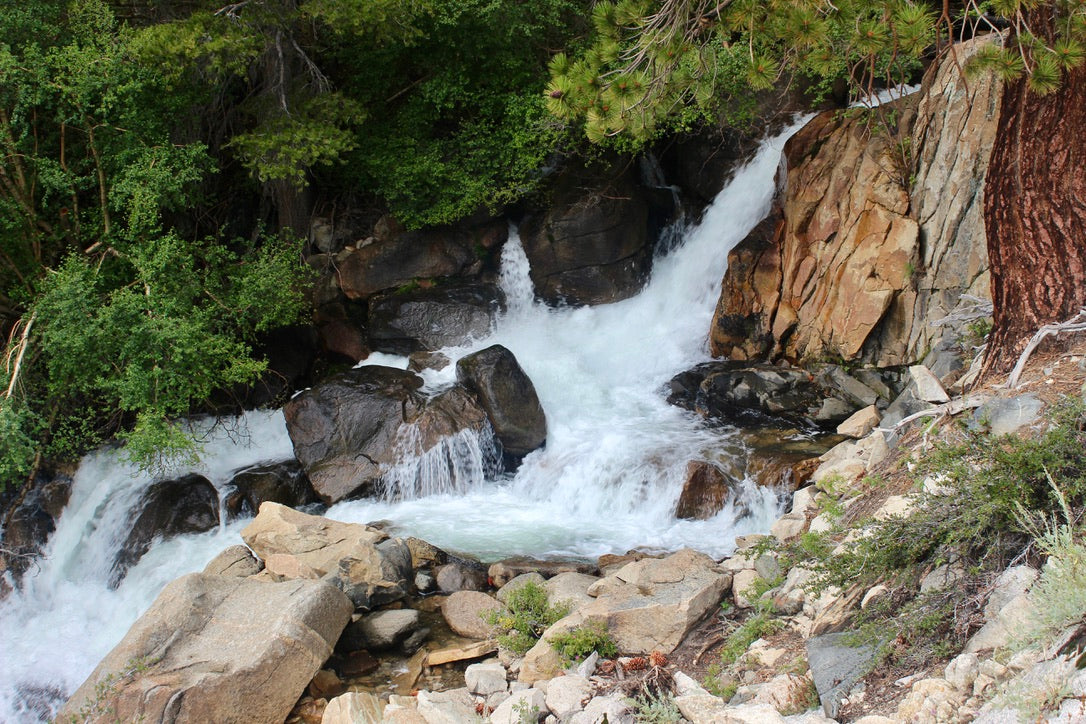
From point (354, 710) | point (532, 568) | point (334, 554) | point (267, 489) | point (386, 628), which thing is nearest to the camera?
point (354, 710)

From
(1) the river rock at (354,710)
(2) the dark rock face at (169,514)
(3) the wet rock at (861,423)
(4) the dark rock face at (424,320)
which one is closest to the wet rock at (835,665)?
(1) the river rock at (354,710)

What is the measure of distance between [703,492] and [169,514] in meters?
5.80

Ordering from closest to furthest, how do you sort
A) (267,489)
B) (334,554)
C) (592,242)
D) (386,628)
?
(386,628), (334,554), (267,489), (592,242)

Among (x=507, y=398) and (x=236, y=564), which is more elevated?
(x=507, y=398)

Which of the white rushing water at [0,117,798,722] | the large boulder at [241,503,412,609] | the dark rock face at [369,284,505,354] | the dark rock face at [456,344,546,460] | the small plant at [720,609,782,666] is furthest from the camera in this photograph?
the dark rock face at [369,284,505,354]

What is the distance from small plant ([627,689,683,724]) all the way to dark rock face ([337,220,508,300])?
30.1 feet

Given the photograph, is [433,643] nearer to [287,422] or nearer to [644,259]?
[287,422]

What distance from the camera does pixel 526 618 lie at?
229 inches

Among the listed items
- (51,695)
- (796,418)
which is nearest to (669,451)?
(796,418)

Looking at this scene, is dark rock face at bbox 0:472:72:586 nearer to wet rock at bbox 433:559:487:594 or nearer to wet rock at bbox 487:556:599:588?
wet rock at bbox 433:559:487:594

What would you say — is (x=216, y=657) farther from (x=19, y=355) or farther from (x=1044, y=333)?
(x=1044, y=333)

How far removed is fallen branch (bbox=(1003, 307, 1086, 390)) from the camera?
16.7ft

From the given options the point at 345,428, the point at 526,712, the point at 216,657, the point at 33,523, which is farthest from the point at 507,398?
the point at 526,712

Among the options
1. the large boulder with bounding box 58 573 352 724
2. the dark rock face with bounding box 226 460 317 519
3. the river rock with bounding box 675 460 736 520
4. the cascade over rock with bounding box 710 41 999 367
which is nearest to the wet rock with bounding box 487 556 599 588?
the river rock with bounding box 675 460 736 520
